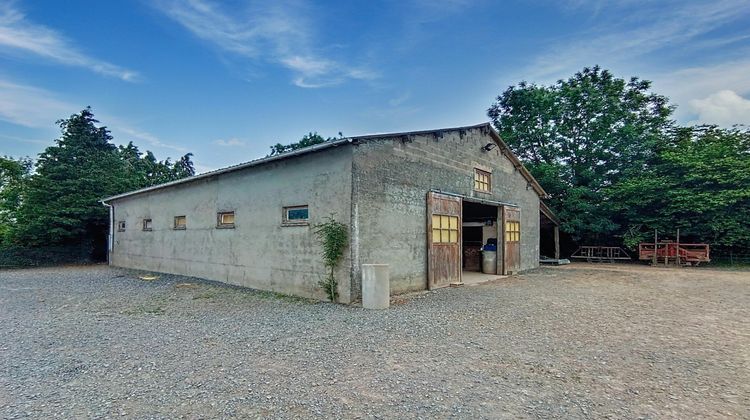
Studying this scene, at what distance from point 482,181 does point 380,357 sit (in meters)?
8.99

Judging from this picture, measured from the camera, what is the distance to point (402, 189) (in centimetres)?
882

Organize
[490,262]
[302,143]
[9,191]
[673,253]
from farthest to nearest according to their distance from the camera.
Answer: [302,143], [9,191], [673,253], [490,262]

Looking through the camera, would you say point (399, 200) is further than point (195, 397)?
Yes

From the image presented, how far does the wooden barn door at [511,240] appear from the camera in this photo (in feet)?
43.0

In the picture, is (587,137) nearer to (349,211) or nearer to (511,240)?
(511,240)

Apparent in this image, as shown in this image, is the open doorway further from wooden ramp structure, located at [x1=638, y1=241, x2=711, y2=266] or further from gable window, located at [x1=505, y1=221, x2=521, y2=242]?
wooden ramp structure, located at [x1=638, y1=241, x2=711, y2=266]

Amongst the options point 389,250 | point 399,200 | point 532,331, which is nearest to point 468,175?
point 399,200

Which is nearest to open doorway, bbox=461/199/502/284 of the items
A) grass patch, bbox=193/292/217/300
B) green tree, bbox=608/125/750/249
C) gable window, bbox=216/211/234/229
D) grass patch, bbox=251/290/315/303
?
grass patch, bbox=251/290/315/303

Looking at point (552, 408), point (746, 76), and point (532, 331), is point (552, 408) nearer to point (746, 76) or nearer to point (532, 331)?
point (532, 331)

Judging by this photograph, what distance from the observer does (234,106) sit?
14.3 m

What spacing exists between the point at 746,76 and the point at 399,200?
13.6 meters

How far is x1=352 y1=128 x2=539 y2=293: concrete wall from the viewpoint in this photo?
777 centimetres

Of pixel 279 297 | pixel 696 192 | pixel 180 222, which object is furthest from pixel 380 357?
pixel 696 192

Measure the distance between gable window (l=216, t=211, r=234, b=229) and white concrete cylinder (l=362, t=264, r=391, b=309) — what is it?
531cm
